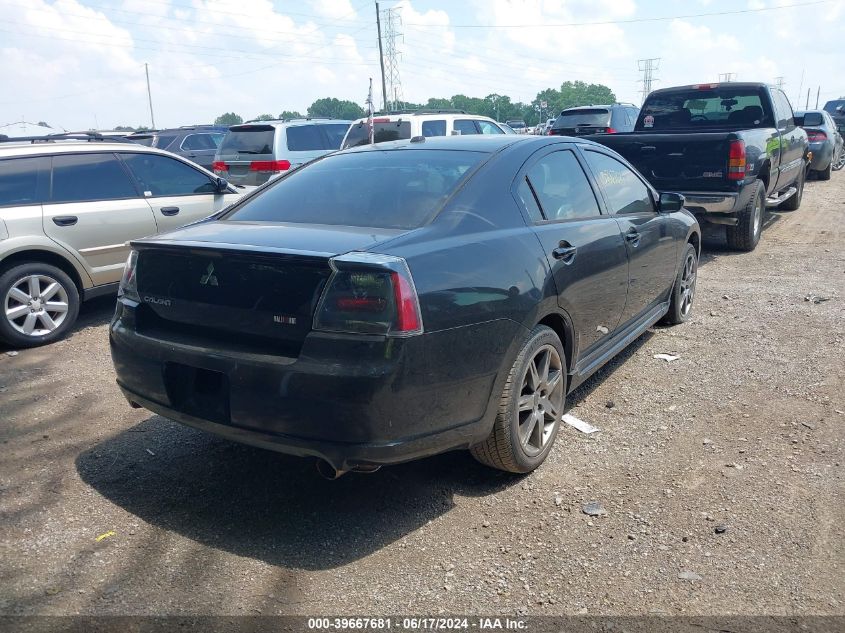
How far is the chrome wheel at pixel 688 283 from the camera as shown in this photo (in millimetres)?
6375

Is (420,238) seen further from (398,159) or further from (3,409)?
(3,409)

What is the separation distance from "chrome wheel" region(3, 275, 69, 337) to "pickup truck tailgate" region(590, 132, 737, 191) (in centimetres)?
651

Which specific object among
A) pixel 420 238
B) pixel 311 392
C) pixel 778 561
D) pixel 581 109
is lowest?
pixel 778 561

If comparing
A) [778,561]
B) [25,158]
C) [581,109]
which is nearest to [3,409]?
[25,158]

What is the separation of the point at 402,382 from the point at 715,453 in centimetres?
207

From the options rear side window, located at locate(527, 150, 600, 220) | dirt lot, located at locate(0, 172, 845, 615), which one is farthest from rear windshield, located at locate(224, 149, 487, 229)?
dirt lot, located at locate(0, 172, 845, 615)

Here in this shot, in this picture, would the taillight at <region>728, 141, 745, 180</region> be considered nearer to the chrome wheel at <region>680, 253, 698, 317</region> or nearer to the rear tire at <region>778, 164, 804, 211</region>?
the chrome wheel at <region>680, 253, 698, 317</region>

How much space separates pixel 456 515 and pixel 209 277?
1.59 m

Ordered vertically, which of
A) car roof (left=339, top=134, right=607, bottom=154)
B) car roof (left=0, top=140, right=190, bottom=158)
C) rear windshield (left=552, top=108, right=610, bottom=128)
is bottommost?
car roof (left=339, top=134, right=607, bottom=154)

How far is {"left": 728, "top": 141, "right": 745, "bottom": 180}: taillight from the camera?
27.3 feet

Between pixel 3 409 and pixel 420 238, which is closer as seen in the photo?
pixel 420 238

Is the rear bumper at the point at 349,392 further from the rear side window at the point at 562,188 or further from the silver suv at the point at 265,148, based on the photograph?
the silver suv at the point at 265,148

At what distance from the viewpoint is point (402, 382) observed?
9.64ft

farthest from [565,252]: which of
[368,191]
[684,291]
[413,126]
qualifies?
[413,126]
